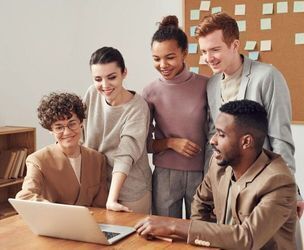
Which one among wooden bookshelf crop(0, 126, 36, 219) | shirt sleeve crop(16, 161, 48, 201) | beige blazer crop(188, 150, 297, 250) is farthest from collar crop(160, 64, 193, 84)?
wooden bookshelf crop(0, 126, 36, 219)

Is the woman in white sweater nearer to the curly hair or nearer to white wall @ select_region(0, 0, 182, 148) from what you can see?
the curly hair

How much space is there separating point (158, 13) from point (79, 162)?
2129mm

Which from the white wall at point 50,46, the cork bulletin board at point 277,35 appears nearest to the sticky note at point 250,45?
the cork bulletin board at point 277,35

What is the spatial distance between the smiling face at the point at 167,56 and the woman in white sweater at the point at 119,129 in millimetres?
181

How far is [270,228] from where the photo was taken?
5.58 feet

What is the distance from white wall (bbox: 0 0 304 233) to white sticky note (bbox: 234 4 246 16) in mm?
955

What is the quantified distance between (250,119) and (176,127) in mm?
628

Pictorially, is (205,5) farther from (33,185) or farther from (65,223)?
(65,223)

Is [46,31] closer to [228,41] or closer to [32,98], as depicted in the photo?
[32,98]

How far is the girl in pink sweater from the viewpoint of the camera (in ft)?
7.78

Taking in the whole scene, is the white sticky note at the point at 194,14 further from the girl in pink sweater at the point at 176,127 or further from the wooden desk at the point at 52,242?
the wooden desk at the point at 52,242

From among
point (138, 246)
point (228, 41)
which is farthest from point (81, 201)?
point (228, 41)

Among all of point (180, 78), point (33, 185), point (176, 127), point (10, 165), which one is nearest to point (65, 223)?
point (33, 185)

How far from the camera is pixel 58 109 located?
2158 mm
